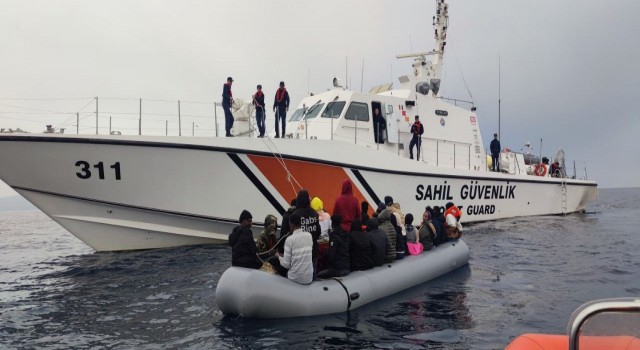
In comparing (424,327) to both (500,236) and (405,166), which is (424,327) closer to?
(405,166)

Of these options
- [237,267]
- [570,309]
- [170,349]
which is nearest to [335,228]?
[237,267]

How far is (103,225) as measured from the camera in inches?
399

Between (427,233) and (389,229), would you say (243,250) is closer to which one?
(389,229)

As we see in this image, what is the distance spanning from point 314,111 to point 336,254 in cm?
757

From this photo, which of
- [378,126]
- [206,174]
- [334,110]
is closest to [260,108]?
[206,174]

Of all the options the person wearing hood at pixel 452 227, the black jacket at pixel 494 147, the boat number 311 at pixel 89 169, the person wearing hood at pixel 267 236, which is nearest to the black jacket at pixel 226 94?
the boat number 311 at pixel 89 169

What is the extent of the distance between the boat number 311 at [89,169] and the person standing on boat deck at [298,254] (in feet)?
16.7

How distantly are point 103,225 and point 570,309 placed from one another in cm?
924

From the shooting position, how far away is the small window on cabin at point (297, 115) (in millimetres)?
14595

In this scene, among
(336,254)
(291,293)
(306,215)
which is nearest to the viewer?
(291,293)

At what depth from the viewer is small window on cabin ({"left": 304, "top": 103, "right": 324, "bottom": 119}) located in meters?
13.6

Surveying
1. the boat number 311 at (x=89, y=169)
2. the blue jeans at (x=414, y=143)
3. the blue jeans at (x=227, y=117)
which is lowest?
the boat number 311 at (x=89, y=169)

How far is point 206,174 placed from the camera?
33.1 feet

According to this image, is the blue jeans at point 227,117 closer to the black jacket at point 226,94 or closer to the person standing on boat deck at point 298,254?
the black jacket at point 226,94
